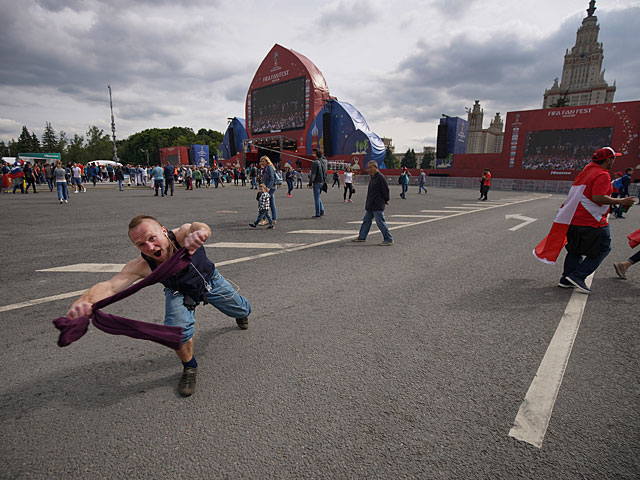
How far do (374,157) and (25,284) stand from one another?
154 ft

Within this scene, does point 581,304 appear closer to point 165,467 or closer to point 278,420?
point 278,420

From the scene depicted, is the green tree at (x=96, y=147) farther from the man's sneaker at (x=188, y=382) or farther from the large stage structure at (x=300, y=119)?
the man's sneaker at (x=188, y=382)

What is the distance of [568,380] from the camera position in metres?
2.34

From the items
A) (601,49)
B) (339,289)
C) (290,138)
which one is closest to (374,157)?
(290,138)

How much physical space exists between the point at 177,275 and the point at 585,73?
16560cm

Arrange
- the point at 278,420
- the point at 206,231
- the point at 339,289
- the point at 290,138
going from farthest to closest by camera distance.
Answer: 1. the point at 290,138
2. the point at 339,289
3. the point at 206,231
4. the point at 278,420

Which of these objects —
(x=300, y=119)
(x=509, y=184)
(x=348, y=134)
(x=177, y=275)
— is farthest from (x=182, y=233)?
(x=300, y=119)

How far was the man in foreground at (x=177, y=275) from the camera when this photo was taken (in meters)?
2.11

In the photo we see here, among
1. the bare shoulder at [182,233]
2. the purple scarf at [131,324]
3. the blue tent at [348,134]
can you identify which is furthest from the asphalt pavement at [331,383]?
the blue tent at [348,134]

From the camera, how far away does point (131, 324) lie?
1934 mm

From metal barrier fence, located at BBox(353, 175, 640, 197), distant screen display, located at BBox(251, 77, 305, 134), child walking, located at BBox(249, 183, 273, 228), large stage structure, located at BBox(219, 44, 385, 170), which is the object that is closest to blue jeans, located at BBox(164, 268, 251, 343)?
child walking, located at BBox(249, 183, 273, 228)

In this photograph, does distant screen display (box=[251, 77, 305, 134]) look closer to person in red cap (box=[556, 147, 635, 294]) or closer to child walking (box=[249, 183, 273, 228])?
child walking (box=[249, 183, 273, 228])

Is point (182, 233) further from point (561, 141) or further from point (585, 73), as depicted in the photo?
point (585, 73)

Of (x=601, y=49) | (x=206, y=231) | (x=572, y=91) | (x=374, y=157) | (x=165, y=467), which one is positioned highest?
(x=601, y=49)
